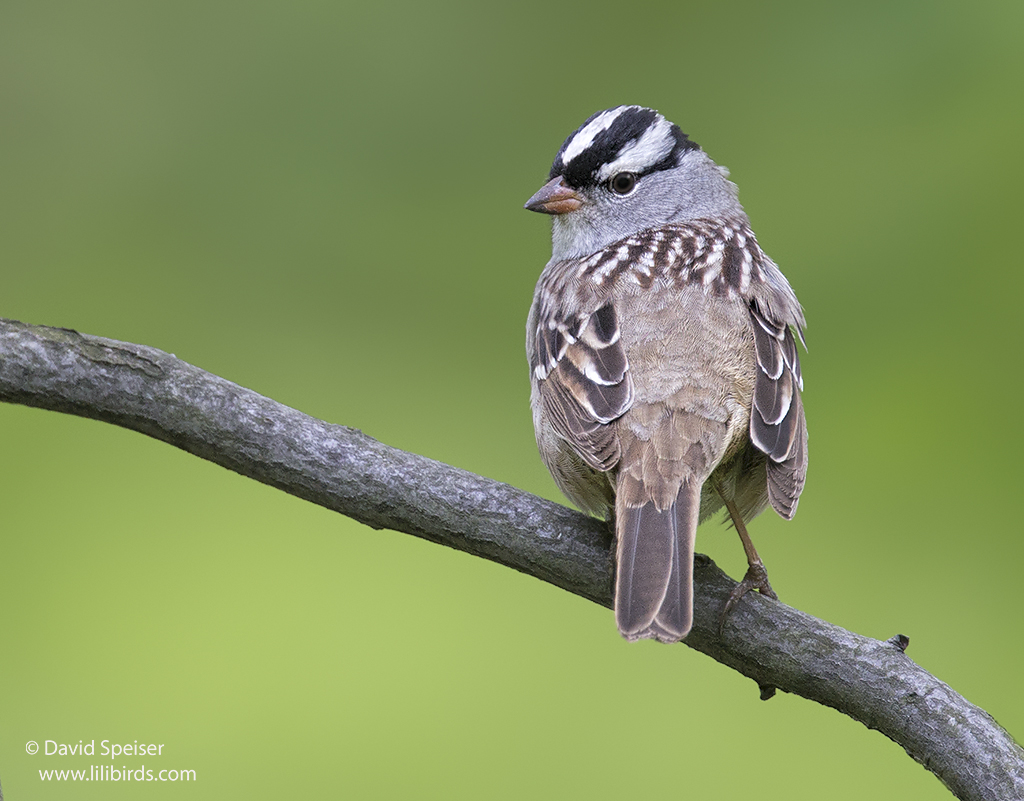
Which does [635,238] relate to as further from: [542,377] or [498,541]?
[498,541]

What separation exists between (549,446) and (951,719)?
2.91ft

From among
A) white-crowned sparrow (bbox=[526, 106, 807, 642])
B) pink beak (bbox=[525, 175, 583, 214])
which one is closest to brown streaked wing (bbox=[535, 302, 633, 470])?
white-crowned sparrow (bbox=[526, 106, 807, 642])

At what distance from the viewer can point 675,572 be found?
6.08 ft

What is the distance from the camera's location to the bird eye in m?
2.83

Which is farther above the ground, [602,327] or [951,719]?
[602,327]

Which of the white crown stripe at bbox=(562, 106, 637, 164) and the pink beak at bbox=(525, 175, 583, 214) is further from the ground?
the white crown stripe at bbox=(562, 106, 637, 164)

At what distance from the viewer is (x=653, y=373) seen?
216 cm

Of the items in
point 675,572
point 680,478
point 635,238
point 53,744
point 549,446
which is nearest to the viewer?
point 675,572

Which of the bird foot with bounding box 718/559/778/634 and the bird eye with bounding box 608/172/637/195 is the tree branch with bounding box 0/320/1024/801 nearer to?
the bird foot with bounding box 718/559/778/634

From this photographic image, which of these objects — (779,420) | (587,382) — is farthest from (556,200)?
(779,420)

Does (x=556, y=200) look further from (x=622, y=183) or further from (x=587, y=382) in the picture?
(x=587, y=382)

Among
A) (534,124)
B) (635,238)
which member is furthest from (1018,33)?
(635,238)

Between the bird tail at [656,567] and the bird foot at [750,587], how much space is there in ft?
0.63

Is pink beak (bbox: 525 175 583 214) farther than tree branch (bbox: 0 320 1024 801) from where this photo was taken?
Yes
